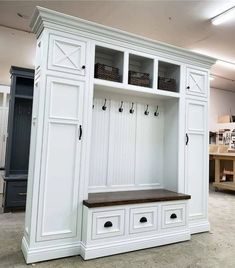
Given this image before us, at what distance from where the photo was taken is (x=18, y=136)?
14.6ft

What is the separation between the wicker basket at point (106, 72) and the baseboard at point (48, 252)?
1.84 metres

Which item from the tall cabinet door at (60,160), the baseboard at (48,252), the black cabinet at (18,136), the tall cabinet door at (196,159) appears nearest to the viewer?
the baseboard at (48,252)

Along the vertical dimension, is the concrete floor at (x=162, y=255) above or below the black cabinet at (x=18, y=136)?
below

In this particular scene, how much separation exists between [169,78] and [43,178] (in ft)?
6.98

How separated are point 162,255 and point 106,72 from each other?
2.10 m

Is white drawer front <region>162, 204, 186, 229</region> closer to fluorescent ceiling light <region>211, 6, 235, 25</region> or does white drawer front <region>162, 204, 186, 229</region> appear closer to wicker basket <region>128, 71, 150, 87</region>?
wicker basket <region>128, 71, 150, 87</region>

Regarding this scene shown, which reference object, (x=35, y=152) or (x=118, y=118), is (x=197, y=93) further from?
(x=35, y=152)

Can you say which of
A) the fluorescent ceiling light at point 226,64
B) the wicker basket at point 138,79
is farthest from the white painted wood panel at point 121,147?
the fluorescent ceiling light at point 226,64

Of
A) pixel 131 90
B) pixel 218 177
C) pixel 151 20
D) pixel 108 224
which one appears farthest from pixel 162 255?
pixel 218 177

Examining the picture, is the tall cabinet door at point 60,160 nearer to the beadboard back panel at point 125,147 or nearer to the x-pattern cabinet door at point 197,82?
the beadboard back panel at point 125,147

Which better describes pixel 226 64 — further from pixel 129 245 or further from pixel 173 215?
pixel 129 245

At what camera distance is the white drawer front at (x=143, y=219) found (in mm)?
2605

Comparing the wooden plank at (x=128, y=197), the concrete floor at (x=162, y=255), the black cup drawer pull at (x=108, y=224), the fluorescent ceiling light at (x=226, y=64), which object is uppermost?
the fluorescent ceiling light at (x=226, y=64)

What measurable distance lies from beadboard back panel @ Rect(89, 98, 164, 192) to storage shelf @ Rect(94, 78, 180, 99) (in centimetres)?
18
